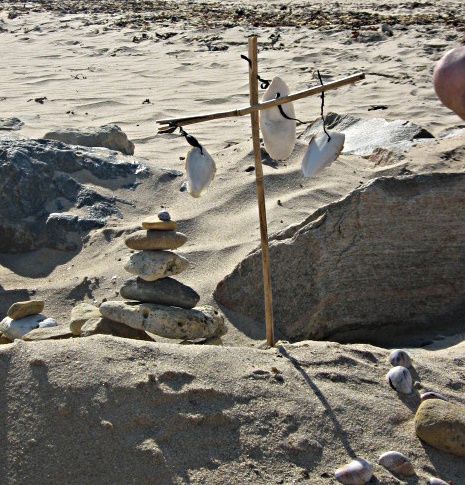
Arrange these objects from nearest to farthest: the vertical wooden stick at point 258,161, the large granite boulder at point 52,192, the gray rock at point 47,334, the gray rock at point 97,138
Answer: the vertical wooden stick at point 258,161 → the gray rock at point 47,334 → the large granite boulder at point 52,192 → the gray rock at point 97,138

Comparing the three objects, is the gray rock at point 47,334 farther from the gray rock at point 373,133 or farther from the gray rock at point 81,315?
the gray rock at point 373,133

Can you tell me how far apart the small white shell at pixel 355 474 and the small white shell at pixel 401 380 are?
444 mm

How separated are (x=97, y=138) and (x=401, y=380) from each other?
3.48 meters

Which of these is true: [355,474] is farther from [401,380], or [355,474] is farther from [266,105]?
[266,105]

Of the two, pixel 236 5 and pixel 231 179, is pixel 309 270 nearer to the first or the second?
pixel 231 179

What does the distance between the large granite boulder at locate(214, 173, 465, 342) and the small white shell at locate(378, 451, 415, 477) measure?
1.31m

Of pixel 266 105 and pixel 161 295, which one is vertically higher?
pixel 266 105

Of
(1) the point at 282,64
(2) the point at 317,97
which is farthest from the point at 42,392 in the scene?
(1) the point at 282,64

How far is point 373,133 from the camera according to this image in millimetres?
6070

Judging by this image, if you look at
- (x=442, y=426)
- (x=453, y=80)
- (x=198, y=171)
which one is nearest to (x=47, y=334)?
(x=198, y=171)

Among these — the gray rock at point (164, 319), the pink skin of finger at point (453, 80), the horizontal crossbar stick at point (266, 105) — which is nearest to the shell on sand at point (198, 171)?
the horizontal crossbar stick at point (266, 105)

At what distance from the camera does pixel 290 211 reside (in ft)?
16.0

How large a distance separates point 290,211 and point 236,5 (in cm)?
917

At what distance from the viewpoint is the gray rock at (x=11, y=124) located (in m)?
6.43
